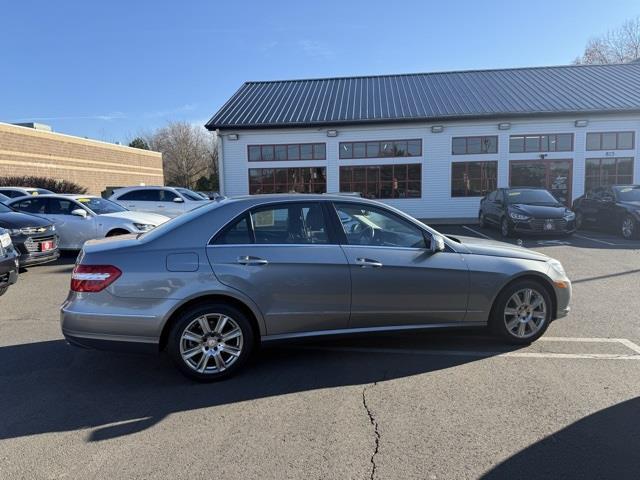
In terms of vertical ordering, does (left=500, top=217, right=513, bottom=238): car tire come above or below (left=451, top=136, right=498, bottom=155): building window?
below

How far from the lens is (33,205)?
11.2 m

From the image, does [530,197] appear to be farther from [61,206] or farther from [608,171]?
[61,206]

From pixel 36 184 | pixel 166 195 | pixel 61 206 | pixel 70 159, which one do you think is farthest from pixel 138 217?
pixel 70 159

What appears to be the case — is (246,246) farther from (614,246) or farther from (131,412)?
(614,246)

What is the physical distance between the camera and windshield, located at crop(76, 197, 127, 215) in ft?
37.6

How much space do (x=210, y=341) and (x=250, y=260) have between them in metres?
0.78

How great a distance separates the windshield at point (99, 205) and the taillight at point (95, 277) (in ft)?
26.1

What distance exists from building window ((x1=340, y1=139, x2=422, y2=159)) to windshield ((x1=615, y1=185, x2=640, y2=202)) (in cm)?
891

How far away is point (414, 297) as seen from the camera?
180 inches

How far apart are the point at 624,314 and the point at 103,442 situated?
6.05m

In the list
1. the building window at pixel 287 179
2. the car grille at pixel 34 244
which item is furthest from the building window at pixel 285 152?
the car grille at pixel 34 244

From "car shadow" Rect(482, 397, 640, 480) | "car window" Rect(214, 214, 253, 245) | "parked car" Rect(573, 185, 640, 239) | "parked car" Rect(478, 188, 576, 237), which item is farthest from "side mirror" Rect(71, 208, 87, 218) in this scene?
"parked car" Rect(573, 185, 640, 239)

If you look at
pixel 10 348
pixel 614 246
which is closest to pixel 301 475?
pixel 10 348

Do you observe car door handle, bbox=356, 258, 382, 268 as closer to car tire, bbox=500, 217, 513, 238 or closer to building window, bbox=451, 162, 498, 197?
car tire, bbox=500, 217, 513, 238
